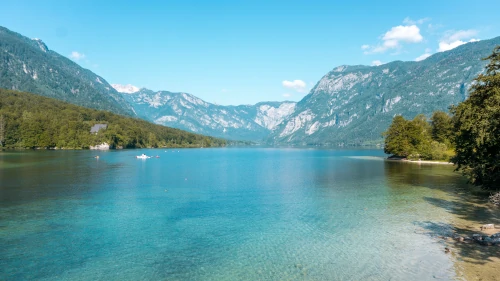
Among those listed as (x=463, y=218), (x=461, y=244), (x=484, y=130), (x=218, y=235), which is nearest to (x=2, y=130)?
(x=218, y=235)

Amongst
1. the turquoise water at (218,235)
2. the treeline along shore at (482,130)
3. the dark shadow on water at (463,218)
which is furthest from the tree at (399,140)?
the turquoise water at (218,235)

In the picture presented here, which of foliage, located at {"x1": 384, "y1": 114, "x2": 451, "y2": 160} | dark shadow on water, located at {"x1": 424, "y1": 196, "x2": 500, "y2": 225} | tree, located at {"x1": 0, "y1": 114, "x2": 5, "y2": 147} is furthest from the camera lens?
tree, located at {"x1": 0, "y1": 114, "x2": 5, "y2": 147}

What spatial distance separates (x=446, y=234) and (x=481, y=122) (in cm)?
1722

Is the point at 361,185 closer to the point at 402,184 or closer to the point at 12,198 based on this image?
the point at 402,184

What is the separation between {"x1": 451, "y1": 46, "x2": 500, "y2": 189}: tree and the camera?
117 feet

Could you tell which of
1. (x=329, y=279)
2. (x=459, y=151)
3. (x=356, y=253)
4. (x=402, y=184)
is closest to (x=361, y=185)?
(x=402, y=184)

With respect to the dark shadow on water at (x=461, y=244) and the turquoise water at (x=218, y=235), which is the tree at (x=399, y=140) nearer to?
the turquoise water at (x=218, y=235)

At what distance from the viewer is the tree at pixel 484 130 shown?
117ft

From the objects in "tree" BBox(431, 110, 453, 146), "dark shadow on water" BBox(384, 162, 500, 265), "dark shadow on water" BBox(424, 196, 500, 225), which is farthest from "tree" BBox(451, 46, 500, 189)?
"tree" BBox(431, 110, 453, 146)

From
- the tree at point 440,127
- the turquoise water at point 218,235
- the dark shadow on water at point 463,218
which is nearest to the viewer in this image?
the turquoise water at point 218,235

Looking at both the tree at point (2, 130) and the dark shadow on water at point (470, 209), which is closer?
the dark shadow on water at point (470, 209)

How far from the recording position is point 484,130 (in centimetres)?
3603

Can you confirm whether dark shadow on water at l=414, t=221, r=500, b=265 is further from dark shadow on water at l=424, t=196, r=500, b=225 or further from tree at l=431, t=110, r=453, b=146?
tree at l=431, t=110, r=453, b=146

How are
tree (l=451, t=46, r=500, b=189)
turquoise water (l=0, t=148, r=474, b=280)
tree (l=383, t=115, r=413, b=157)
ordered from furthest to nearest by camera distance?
tree (l=383, t=115, r=413, b=157)
tree (l=451, t=46, r=500, b=189)
turquoise water (l=0, t=148, r=474, b=280)
